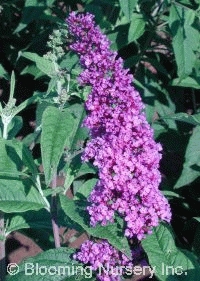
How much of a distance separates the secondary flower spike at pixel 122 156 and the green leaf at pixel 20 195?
15.4 inches

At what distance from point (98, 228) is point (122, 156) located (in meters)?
0.35

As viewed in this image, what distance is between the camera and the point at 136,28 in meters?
3.51

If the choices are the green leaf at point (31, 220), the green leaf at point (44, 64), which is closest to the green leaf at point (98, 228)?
the green leaf at point (31, 220)

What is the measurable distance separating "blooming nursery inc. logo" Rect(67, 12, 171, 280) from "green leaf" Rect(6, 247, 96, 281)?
155 millimetres

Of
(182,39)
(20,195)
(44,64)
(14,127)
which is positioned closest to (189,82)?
(182,39)

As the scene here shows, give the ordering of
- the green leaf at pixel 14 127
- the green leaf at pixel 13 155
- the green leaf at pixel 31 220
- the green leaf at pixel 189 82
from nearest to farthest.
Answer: the green leaf at pixel 13 155 < the green leaf at pixel 31 220 < the green leaf at pixel 14 127 < the green leaf at pixel 189 82

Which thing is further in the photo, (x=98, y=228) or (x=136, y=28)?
(x=136, y=28)

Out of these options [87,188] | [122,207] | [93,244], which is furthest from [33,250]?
[122,207]

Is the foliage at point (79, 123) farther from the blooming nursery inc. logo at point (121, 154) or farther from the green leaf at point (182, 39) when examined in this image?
the blooming nursery inc. logo at point (121, 154)

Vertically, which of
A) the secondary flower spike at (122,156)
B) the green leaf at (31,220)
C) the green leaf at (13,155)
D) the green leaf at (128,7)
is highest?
the green leaf at (128,7)

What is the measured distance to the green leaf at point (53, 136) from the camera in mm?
1973

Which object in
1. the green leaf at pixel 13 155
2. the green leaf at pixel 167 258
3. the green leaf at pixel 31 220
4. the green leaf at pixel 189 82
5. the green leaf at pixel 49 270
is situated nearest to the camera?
the green leaf at pixel 167 258

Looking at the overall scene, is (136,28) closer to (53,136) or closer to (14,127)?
Result: (14,127)

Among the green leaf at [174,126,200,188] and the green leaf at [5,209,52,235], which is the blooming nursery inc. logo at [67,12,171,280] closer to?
the green leaf at [5,209,52,235]
